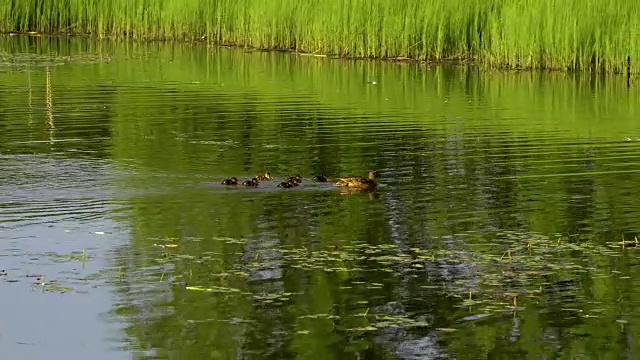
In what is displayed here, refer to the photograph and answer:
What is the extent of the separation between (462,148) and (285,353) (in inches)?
396

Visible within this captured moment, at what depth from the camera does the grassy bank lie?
27672mm

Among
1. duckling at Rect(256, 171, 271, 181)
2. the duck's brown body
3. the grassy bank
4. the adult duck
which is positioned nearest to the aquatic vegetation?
the duck's brown body

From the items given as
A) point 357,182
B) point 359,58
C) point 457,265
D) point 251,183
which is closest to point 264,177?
point 251,183

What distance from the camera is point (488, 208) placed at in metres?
13.7

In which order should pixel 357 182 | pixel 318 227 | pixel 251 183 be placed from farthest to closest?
pixel 251 183 < pixel 357 182 < pixel 318 227

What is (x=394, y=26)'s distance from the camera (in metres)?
30.4

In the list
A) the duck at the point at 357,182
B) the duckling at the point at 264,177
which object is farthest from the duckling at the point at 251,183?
the duck at the point at 357,182

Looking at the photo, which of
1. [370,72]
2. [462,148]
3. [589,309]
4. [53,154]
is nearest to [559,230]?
[589,309]

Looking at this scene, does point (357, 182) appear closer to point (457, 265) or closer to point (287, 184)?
point (287, 184)

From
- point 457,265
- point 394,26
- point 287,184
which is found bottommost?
point 457,265

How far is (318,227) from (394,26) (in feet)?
59.8

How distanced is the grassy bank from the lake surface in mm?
3327

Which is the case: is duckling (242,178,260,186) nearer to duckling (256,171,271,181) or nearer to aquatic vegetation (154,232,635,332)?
duckling (256,171,271,181)

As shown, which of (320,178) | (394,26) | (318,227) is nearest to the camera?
(318,227)
